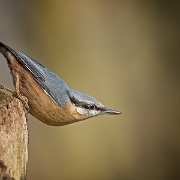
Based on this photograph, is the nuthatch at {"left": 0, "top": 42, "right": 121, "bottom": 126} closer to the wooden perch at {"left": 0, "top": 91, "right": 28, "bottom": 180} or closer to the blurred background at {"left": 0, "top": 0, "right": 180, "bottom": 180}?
the wooden perch at {"left": 0, "top": 91, "right": 28, "bottom": 180}

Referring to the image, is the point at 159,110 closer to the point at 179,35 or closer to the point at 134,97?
the point at 134,97

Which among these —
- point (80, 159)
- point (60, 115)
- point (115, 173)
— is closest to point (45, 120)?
point (60, 115)

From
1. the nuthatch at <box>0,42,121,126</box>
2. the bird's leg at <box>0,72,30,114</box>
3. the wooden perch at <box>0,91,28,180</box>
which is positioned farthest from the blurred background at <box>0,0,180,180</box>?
the wooden perch at <box>0,91,28,180</box>

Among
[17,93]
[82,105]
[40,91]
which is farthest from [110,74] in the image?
[17,93]

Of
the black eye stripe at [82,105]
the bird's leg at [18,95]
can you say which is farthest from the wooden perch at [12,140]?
the black eye stripe at [82,105]

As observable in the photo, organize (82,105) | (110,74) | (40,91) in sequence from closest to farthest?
(40,91) < (82,105) < (110,74)

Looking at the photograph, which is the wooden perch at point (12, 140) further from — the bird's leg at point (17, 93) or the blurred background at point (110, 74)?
the blurred background at point (110, 74)

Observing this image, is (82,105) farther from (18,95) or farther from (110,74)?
(110,74)
